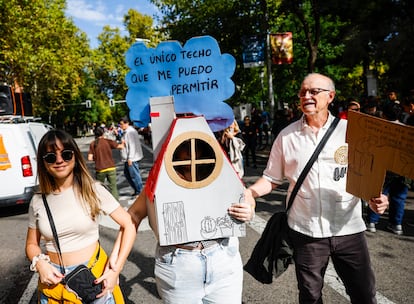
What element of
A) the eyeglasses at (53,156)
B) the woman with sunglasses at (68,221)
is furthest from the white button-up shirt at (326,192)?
the eyeglasses at (53,156)

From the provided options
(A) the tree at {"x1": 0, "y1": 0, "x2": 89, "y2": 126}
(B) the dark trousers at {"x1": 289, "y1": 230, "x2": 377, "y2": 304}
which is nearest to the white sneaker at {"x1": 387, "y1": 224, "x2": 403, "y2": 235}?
(B) the dark trousers at {"x1": 289, "y1": 230, "x2": 377, "y2": 304}

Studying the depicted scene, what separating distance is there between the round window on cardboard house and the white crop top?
1.59 ft

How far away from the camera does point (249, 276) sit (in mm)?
3324

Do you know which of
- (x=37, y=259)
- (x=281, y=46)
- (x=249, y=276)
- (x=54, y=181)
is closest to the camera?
(x=37, y=259)

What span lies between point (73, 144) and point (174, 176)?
665mm

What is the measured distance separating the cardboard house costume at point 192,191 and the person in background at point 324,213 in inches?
17.5

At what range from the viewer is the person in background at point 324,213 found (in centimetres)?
196

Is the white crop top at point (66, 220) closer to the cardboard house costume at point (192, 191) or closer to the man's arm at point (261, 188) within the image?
the cardboard house costume at point (192, 191)

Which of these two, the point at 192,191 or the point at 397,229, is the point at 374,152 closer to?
the point at 192,191

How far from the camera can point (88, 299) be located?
1.64m

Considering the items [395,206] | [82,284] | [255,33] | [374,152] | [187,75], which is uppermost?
[255,33]

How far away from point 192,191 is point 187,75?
594 millimetres

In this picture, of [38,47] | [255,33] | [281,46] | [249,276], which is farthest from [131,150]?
[38,47]

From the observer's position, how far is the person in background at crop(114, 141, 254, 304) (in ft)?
5.24
